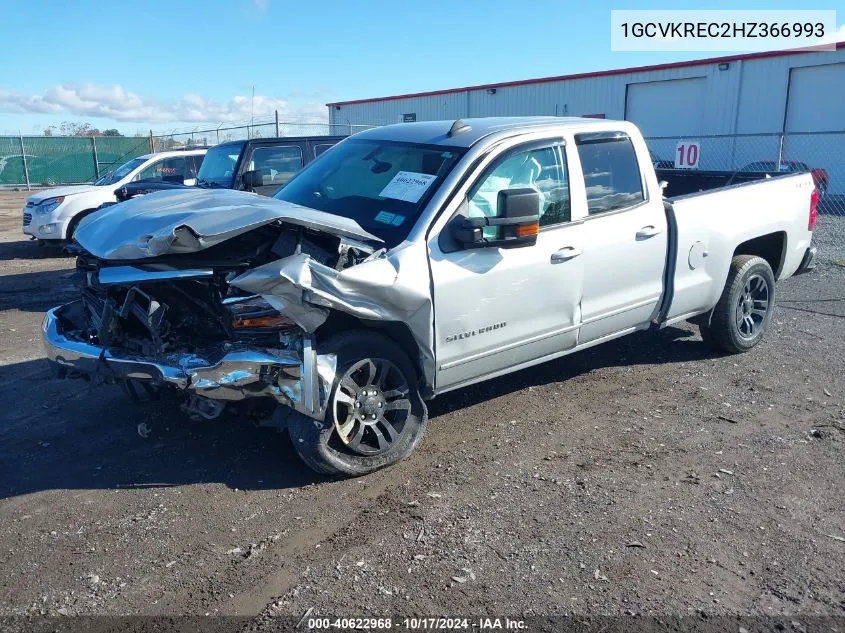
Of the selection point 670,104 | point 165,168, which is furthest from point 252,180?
point 670,104

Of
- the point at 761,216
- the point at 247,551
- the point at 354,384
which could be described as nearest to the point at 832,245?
the point at 761,216

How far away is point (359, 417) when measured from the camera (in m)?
4.22

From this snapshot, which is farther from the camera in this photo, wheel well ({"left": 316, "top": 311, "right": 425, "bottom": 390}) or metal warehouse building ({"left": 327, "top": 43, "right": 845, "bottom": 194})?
metal warehouse building ({"left": 327, "top": 43, "right": 845, "bottom": 194})

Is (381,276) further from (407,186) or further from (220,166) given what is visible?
(220,166)

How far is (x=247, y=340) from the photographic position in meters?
4.01

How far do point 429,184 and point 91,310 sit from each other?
2255 mm

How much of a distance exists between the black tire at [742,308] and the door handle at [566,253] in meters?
2.01

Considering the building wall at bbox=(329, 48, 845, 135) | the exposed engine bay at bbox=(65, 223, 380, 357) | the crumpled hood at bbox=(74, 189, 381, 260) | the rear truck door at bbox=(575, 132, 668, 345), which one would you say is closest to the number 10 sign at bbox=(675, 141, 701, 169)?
Answer: the building wall at bbox=(329, 48, 845, 135)

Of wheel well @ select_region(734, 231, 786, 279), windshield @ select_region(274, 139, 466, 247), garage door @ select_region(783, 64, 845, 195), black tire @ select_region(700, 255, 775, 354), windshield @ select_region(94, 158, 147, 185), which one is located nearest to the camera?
windshield @ select_region(274, 139, 466, 247)

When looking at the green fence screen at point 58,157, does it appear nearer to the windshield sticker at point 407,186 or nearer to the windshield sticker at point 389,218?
the windshield sticker at point 407,186

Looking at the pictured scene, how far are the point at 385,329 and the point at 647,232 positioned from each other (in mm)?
2293

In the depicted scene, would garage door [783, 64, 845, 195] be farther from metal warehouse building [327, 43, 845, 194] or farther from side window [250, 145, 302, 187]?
side window [250, 145, 302, 187]

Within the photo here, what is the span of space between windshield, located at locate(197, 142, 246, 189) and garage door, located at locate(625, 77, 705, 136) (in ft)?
67.8

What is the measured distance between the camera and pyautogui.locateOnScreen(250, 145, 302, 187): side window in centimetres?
978
